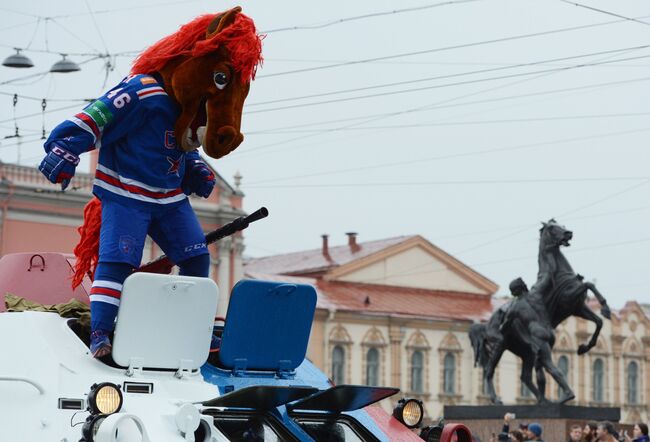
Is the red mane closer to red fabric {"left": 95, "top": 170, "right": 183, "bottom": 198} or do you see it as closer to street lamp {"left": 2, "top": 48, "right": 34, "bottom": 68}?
red fabric {"left": 95, "top": 170, "right": 183, "bottom": 198}

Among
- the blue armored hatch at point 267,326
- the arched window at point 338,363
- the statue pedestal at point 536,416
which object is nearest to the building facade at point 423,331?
the arched window at point 338,363

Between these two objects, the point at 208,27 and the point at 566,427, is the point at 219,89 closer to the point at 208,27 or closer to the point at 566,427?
the point at 208,27

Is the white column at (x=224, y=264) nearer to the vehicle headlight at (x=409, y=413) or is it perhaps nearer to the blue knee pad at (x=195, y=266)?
the blue knee pad at (x=195, y=266)

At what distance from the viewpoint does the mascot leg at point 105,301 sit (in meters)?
6.50

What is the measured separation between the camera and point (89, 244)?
7262 mm

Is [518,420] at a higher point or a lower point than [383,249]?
lower

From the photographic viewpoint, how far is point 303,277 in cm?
4947

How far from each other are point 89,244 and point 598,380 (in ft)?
152

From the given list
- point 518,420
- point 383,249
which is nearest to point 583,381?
point 383,249

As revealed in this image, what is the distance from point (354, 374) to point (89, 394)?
41092mm

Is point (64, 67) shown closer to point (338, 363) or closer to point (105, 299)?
point (105, 299)

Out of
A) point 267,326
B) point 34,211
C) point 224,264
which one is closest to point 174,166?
point 267,326

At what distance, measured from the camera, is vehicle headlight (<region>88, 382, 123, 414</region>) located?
5648 millimetres

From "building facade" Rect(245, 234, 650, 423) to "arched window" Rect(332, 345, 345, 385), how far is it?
3 centimetres
